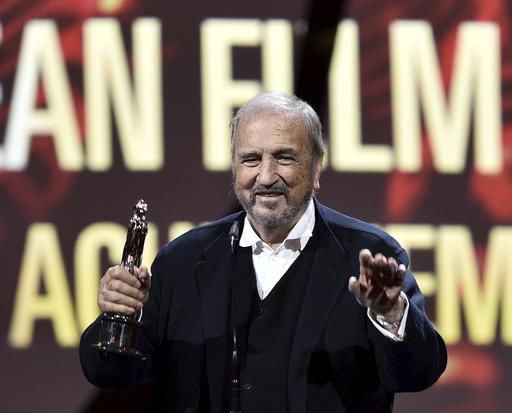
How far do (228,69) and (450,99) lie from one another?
2.39ft

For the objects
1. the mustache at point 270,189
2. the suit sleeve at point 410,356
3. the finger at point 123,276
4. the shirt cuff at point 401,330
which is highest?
the mustache at point 270,189

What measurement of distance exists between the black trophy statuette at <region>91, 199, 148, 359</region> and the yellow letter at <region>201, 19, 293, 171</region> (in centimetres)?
148

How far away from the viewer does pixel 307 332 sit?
1905mm

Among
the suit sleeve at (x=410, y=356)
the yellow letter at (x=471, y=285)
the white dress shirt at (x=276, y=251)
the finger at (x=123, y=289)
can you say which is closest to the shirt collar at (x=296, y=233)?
the white dress shirt at (x=276, y=251)

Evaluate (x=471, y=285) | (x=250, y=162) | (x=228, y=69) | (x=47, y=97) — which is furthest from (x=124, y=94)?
(x=250, y=162)

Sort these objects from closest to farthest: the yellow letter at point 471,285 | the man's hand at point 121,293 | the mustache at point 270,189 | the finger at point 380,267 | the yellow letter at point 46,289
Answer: the finger at point 380,267
the man's hand at point 121,293
the mustache at point 270,189
the yellow letter at point 46,289
the yellow letter at point 471,285

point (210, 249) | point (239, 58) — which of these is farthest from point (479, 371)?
point (210, 249)

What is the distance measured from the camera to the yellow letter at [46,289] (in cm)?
315

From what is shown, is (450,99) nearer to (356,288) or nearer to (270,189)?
(270,189)

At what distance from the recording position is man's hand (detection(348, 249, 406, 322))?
1.65 meters

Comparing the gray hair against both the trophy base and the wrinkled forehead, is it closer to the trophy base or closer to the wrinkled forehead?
the wrinkled forehead

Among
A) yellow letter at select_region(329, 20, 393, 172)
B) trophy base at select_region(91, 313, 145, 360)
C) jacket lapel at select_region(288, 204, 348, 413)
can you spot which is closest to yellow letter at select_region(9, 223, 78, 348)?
yellow letter at select_region(329, 20, 393, 172)

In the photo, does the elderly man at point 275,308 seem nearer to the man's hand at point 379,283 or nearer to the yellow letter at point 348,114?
the man's hand at point 379,283

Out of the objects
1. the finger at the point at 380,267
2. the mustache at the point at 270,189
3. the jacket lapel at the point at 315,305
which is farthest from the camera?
the mustache at the point at 270,189
